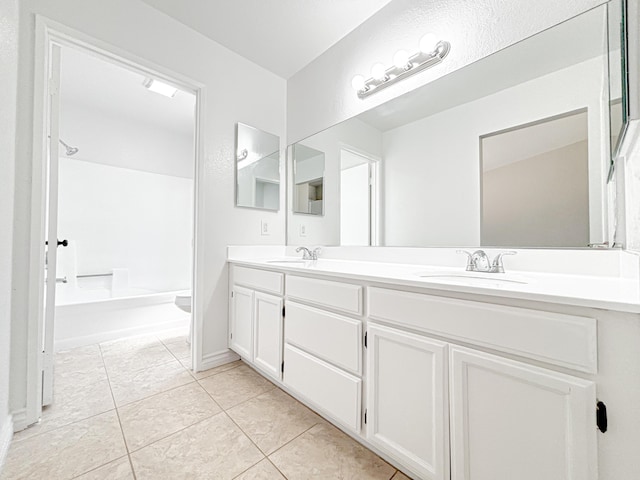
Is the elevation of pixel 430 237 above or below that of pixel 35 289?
above

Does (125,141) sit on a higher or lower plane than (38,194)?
higher

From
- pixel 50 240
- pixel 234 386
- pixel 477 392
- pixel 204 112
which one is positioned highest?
pixel 204 112

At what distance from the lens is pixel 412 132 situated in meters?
1.56

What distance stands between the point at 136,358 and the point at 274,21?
2647 millimetres

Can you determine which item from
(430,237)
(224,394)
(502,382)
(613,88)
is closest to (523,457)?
(502,382)

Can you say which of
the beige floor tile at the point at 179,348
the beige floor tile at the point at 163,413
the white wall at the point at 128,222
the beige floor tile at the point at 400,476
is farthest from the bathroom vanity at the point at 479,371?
the white wall at the point at 128,222

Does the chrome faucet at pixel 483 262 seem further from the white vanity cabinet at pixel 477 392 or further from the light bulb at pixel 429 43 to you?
the light bulb at pixel 429 43

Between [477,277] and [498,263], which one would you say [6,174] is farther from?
[498,263]

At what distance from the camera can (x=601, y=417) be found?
60cm

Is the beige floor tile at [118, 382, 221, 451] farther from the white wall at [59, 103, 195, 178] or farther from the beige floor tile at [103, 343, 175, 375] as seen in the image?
the white wall at [59, 103, 195, 178]

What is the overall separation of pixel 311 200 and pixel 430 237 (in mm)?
1021

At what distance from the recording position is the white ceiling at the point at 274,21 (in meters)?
1.64

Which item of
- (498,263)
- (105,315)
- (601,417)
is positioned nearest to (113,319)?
(105,315)

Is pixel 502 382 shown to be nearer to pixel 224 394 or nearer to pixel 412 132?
pixel 412 132
